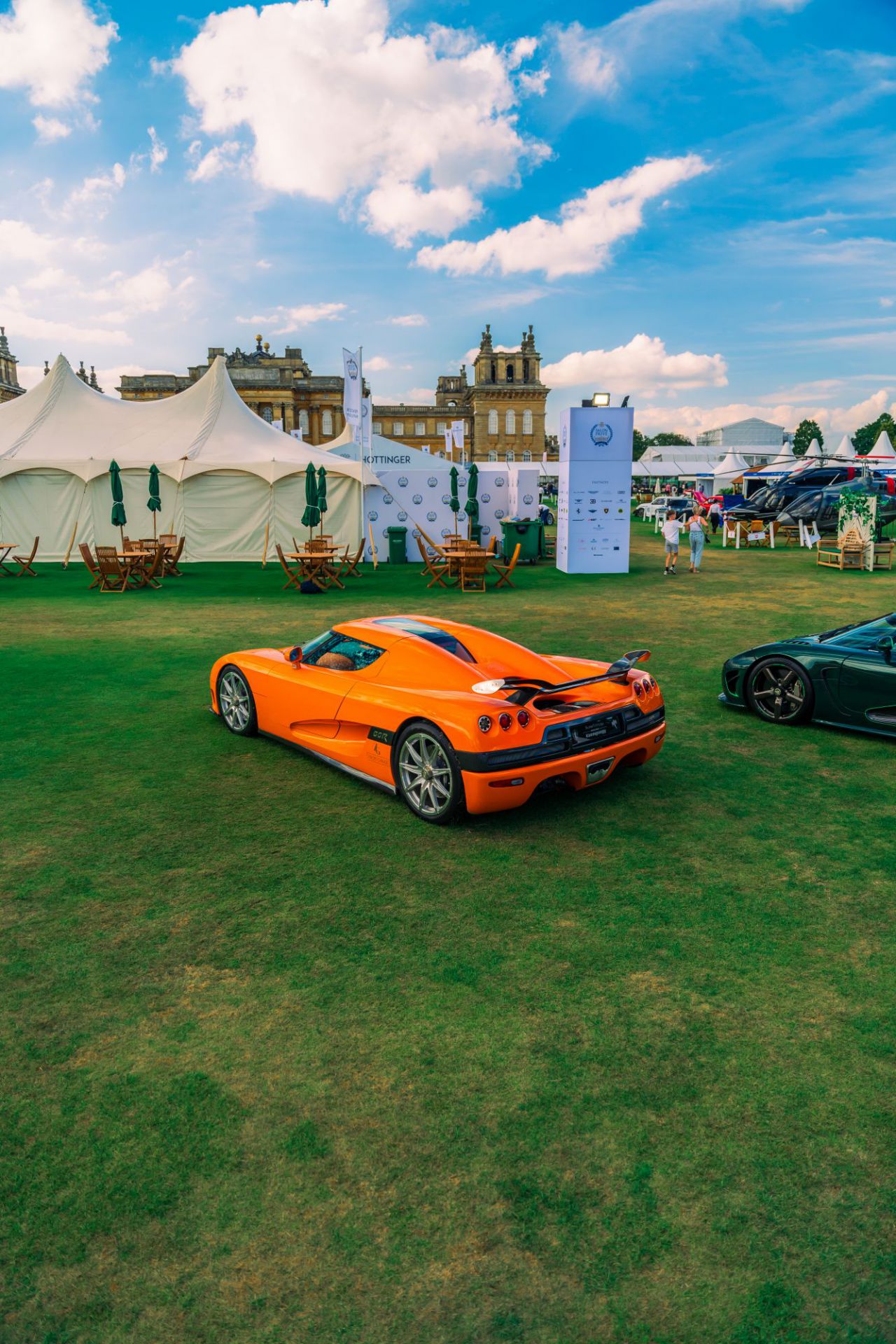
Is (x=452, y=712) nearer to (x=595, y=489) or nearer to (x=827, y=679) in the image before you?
(x=827, y=679)

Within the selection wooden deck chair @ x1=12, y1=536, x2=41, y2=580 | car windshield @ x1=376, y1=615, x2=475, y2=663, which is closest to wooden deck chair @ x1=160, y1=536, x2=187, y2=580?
wooden deck chair @ x1=12, y1=536, x2=41, y2=580

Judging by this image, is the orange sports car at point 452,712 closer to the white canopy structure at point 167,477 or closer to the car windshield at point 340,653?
the car windshield at point 340,653

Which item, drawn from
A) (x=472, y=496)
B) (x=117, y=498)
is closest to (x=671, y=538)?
(x=472, y=496)

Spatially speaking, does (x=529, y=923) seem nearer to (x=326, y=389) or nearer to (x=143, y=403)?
(x=143, y=403)

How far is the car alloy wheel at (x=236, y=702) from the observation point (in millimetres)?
7508

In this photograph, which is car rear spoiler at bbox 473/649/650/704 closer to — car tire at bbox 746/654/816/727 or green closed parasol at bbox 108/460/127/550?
car tire at bbox 746/654/816/727

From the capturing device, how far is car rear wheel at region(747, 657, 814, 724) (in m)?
8.00

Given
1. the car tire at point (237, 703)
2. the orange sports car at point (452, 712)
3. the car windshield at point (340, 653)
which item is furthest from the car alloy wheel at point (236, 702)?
the car windshield at point (340, 653)

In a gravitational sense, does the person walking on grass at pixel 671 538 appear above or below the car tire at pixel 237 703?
above

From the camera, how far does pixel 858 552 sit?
2222 centimetres

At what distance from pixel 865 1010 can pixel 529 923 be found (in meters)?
1.55

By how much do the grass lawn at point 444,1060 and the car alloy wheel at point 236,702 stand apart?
27.7 inches

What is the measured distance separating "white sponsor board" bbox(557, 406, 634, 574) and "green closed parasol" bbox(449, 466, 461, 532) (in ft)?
10.5

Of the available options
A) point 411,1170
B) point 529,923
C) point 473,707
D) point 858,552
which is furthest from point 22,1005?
point 858,552
